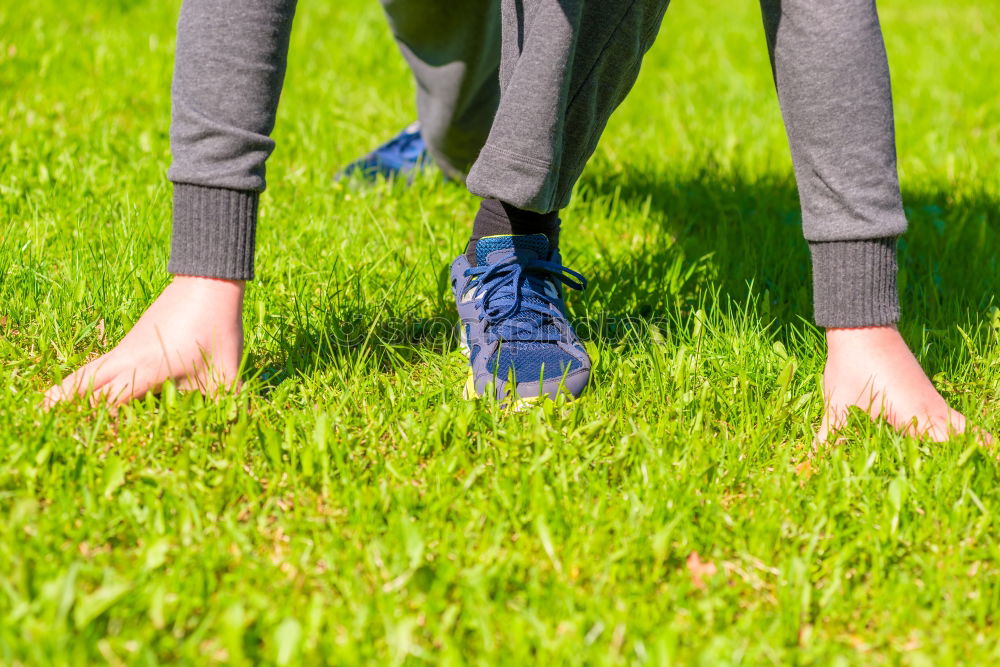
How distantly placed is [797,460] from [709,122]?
2429mm

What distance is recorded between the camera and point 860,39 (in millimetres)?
1537

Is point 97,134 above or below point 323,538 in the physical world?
above

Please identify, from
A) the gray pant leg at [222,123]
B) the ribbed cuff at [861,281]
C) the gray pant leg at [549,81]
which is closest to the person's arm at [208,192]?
the gray pant leg at [222,123]

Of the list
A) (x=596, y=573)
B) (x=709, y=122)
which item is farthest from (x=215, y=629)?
(x=709, y=122)

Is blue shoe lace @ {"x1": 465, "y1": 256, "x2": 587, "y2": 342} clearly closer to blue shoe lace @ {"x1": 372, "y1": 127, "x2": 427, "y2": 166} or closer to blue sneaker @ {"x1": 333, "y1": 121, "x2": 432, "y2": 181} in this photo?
blue sneaker @ {"x1": 333, "y1": 121, "x2": 432, "y2": 181}

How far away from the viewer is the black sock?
75.5 inches

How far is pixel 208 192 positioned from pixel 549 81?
593mm

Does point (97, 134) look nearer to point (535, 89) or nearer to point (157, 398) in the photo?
point (157, 398)

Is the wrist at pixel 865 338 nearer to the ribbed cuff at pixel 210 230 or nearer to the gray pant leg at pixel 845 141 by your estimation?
the gray pant leg at pixel 845 141

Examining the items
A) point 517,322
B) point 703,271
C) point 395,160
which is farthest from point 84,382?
point 395,160

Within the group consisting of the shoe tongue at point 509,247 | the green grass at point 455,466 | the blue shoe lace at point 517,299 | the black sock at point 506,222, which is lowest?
the green grass at point 455,466

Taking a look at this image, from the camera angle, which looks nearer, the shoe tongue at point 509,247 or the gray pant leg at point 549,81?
the gray pant leg at point 549,81

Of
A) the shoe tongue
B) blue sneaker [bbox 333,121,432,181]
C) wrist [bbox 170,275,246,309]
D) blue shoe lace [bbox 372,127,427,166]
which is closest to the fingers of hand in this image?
wrist [bbox 170,275,246,309]

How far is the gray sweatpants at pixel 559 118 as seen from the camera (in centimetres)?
154
